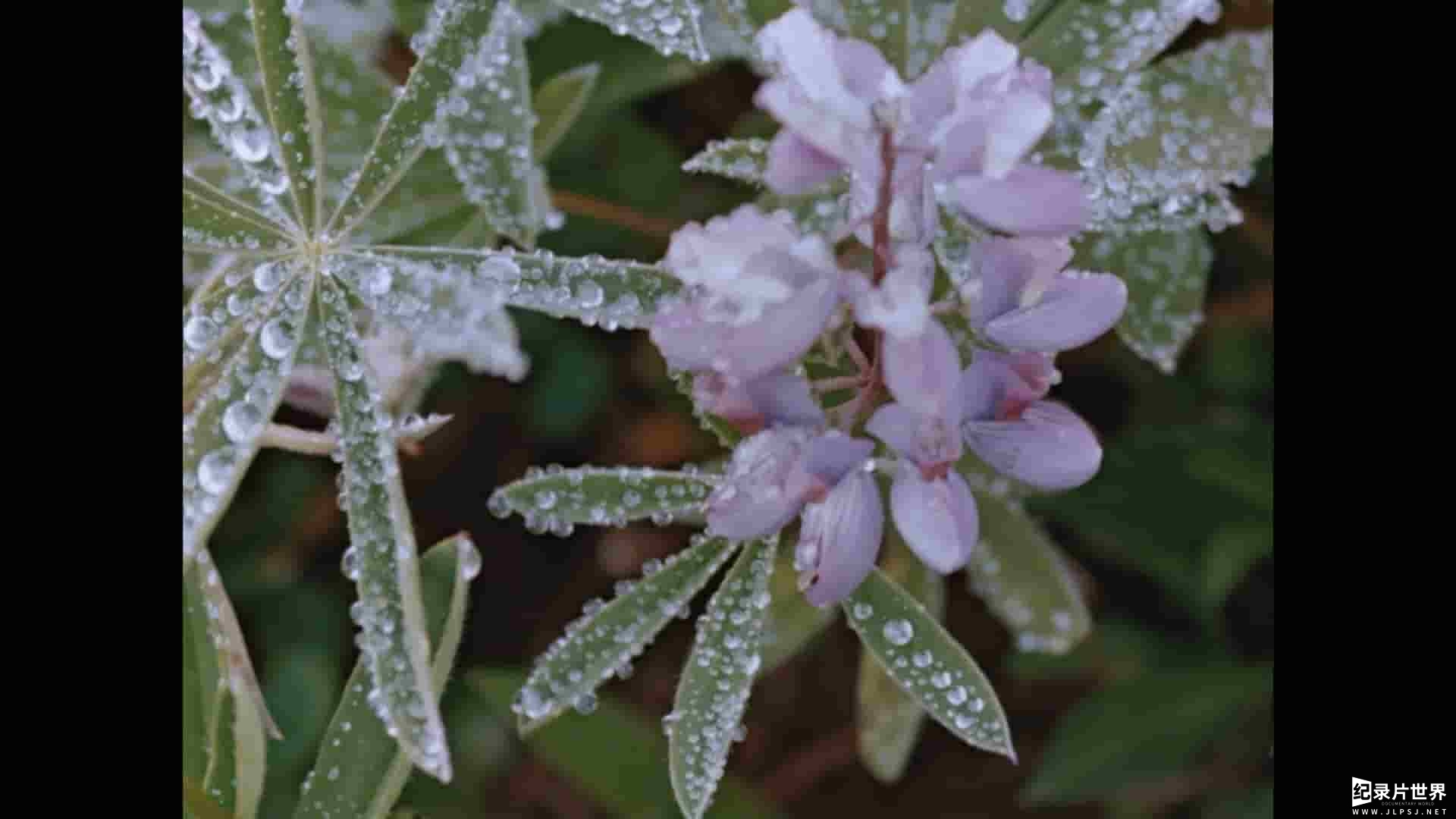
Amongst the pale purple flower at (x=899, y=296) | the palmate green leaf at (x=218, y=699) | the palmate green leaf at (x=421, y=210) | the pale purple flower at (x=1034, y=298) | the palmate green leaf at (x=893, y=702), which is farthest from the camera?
the palmate green leaf at (x=893, y=702)

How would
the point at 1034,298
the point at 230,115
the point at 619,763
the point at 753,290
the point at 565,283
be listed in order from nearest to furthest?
the point at 753,290 < the point at 1034,298 < the point at 565,283 < the point at 230,115 < the point at 619,763

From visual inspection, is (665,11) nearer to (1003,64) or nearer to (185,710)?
(1003,64)

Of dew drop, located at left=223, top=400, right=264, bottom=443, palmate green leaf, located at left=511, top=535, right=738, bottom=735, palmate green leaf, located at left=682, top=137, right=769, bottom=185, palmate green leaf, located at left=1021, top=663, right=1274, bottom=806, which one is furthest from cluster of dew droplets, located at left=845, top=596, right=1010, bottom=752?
palmate green leaf, located at left=1021, top=663, right=1274, bottom=806

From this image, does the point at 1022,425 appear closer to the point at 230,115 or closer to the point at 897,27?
the point at 897,27

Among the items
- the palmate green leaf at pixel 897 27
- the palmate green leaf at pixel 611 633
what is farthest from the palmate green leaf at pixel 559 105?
the palmate green leaf at pixel 611 633

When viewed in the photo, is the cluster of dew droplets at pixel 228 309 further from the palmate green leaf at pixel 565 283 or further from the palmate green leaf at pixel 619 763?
the palmate green leaf at pixel 619 763

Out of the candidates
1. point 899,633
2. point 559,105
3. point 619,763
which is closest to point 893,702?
point 619,763
